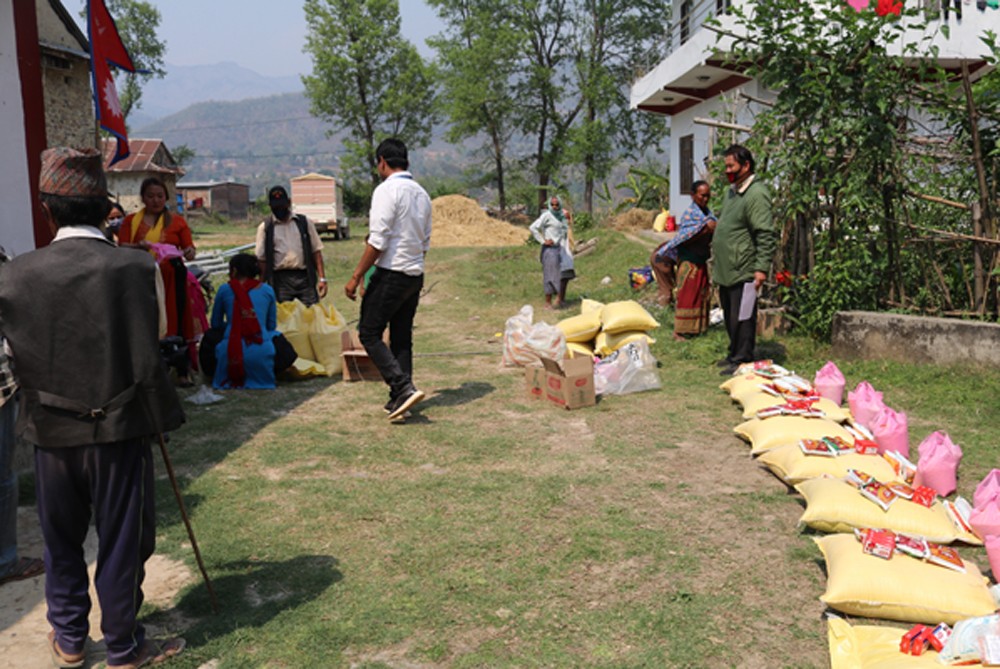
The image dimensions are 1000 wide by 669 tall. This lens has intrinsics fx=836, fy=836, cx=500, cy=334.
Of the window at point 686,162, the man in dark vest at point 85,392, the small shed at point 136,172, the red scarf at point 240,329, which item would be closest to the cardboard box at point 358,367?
Result: the red scarf at point 240,329

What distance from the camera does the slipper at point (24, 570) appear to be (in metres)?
3.38

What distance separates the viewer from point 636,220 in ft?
72.6

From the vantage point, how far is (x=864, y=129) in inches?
273

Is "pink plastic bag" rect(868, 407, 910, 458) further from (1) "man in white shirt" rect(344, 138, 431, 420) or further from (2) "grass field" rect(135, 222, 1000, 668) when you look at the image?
(1) "man in white shirt" rect(344, 138, 431, 420)

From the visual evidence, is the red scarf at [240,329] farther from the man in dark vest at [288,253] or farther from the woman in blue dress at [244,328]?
the man in dark vest at [288,253]

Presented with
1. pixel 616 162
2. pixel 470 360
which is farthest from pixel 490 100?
pixel 470 360

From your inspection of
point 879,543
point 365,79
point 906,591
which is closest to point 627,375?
point 879,543

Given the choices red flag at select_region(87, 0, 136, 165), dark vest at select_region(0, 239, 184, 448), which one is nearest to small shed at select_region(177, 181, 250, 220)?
red flag at select_region(87, 0, 136, 165)

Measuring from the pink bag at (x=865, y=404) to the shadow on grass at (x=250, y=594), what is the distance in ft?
11.1

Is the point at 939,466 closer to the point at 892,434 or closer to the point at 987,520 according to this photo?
the point at 892,434

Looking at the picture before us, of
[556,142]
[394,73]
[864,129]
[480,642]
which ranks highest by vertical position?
[394,73]

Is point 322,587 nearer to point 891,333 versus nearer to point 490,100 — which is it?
point 891,333

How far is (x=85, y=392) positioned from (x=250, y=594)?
3.65 ft

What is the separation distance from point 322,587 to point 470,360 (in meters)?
4.89
